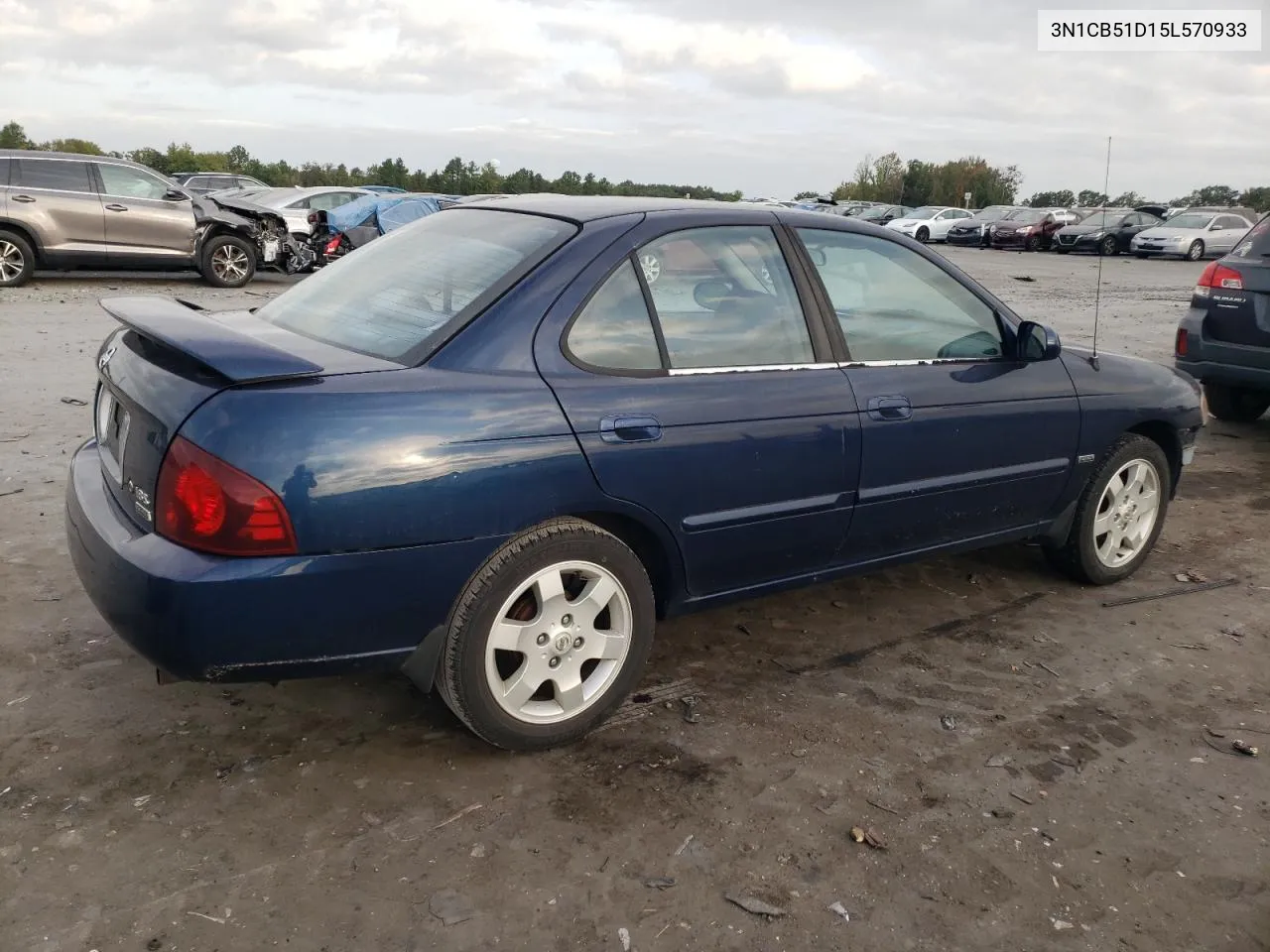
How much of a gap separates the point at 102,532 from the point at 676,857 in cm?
177

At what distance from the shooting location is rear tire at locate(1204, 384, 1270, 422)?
816 centimetres

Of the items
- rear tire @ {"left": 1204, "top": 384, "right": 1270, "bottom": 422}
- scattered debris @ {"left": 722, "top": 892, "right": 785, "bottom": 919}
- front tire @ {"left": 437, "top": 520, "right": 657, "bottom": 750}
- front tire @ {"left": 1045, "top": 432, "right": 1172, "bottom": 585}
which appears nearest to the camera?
scattered debris @ {"left": 722, "top": 892, "right": 785, "bottom": 919}

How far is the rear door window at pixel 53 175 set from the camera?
13.2 meters

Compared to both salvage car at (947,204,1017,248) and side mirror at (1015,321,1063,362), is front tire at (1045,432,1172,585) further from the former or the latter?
salvage car at (947,204,1017,248)

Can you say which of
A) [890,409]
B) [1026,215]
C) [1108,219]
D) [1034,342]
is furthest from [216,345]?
[1026,215]

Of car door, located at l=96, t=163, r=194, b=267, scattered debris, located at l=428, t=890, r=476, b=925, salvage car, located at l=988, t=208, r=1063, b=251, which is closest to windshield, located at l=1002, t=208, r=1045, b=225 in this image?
salvage car, located at l=988, t=208, r=1063, b=251

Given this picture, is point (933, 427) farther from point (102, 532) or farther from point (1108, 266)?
point (1108, 266)

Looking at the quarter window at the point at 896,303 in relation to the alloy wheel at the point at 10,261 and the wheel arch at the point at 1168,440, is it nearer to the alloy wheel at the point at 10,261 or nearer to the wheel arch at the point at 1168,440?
the wheel arch at the point at 1168,440

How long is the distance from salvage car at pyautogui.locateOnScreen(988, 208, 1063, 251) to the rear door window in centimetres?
2911

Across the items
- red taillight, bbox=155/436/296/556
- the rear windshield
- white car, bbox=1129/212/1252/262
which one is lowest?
red taillight, bbox=155/436/296/556

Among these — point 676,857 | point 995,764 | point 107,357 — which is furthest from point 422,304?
point 995,764

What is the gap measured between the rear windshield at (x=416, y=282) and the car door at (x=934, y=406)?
1094mm

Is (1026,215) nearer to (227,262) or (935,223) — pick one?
(935,223)

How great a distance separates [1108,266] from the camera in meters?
26.2
